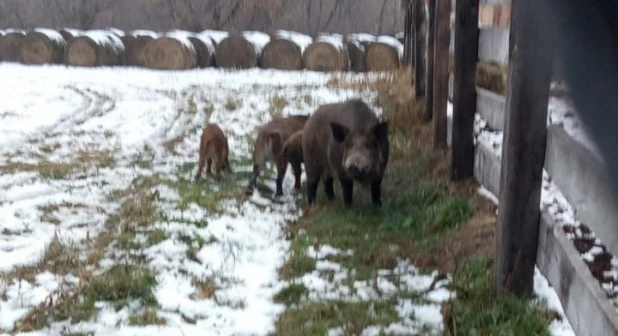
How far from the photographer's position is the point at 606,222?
308cm

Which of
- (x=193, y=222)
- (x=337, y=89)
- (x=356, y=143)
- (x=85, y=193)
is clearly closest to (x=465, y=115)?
(x=356, y=143)

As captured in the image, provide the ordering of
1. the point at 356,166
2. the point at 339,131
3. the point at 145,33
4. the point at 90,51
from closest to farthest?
the point at 356,166 < the point at 339,131 < the point at 90,51 < the point at 145,33

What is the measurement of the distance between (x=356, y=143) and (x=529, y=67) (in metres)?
2.99

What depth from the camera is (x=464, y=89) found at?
264 inches

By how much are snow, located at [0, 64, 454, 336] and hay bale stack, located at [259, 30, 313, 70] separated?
9.95 m

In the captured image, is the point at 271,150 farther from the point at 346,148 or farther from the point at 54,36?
the point at 54,36

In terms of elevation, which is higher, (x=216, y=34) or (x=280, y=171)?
(x=280, y=171)

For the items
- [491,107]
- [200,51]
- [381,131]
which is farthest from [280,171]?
[200,51]

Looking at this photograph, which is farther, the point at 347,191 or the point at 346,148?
the point at 347,191

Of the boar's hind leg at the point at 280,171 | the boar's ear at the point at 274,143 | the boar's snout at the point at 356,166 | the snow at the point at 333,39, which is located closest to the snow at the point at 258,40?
the snow at the point at 333,39

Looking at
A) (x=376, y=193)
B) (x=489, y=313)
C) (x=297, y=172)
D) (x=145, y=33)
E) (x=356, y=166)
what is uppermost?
(x=356, y=166)

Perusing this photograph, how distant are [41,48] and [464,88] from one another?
20767mm

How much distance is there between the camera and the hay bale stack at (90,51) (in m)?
24.7

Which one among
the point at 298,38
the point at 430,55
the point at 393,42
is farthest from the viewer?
the point at 298,38
